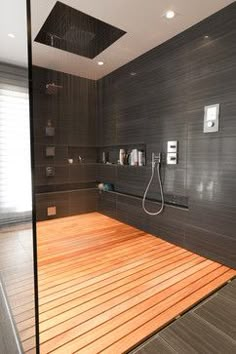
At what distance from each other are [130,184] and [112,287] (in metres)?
1.94

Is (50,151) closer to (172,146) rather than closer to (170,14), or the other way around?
(172,146)

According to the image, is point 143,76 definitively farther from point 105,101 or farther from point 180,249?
point 180,249

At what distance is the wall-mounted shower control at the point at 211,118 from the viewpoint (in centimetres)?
232

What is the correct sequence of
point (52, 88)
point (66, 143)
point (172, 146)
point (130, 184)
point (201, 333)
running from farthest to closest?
1. point (66, 143)
2. point (52, 88)
3. point (130, 184)
4. point (172, 146)
5. point (201, 333)

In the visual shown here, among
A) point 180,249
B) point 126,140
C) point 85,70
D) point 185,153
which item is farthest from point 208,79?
point 85,70

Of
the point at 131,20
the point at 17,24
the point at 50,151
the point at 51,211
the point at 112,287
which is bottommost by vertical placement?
the point at 112,287

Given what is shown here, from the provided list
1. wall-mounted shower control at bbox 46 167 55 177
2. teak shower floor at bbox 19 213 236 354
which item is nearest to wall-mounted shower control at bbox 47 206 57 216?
wall-mounted shower control at bbox 46 167 55 177

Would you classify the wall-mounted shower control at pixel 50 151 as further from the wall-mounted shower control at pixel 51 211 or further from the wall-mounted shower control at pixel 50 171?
the wall-mounted shower control at pixel 51 211

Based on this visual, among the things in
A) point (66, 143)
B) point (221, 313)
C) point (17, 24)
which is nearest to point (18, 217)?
point (17, 24)

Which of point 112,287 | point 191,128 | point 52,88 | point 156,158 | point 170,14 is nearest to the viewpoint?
point 112,287

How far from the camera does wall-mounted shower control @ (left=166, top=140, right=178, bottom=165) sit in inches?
110

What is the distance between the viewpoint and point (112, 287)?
193 cm

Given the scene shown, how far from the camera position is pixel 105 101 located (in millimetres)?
4164

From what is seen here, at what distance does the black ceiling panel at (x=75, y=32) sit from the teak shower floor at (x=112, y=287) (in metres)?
2.63
